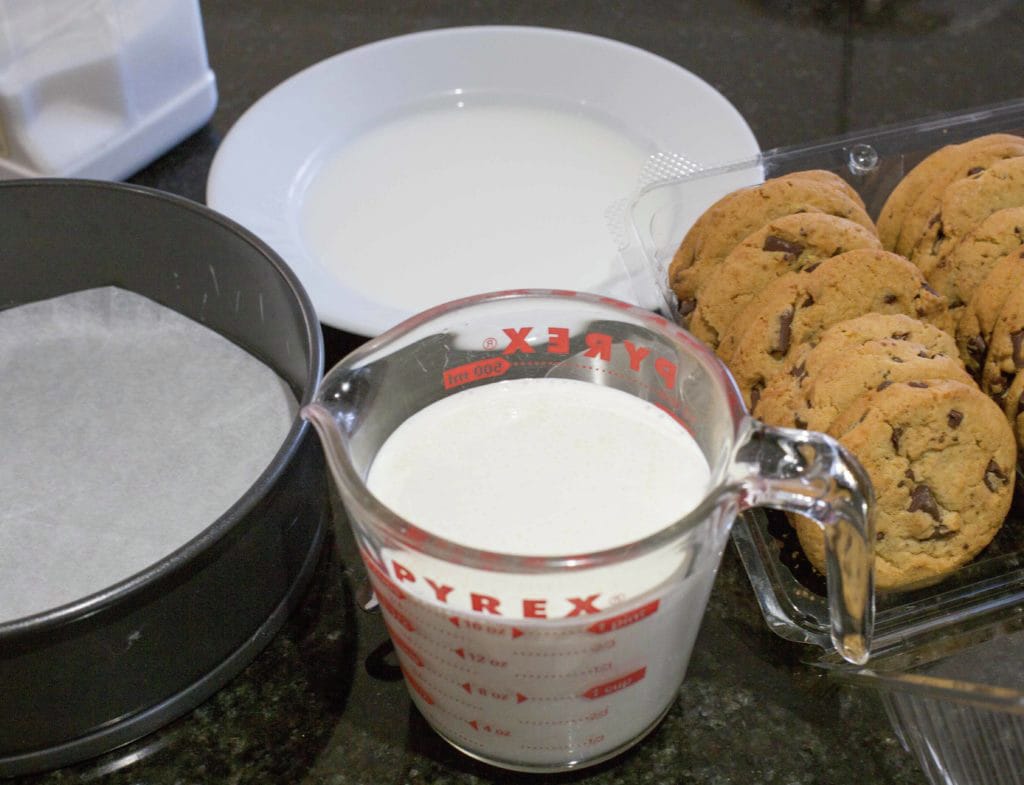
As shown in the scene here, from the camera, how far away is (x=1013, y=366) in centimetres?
82

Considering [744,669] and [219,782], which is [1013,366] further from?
Result: [219,782]

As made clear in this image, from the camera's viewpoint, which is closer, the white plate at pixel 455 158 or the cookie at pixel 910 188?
the cookie at pixel 910 188

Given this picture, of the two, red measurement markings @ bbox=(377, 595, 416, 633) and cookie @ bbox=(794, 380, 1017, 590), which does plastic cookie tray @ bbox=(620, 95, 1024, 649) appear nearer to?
cookie @ bbox=(794, 380, 1017, 590)

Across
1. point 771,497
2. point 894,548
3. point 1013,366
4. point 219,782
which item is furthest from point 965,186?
point 219,782

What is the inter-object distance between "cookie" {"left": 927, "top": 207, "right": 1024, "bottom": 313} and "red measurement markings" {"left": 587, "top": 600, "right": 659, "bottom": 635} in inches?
16.7

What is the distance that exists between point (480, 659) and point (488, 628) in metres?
0.04

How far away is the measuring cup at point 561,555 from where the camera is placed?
1.98 ft

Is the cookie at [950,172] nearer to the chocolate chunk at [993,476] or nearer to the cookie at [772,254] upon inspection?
the cookie at [772,254]

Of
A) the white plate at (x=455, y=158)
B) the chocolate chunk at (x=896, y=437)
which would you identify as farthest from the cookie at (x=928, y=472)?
the white plate at (x=455, y=158)

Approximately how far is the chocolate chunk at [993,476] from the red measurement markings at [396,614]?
38 centimetres

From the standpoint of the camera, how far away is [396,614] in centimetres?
68

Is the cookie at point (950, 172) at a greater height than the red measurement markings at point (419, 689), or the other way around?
the cookie at point (950, 172)

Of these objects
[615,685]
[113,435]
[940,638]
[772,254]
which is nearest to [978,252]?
[772,254]

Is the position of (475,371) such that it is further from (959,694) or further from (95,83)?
(95,83)
